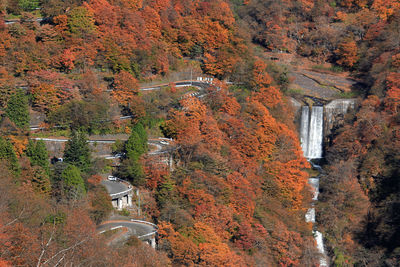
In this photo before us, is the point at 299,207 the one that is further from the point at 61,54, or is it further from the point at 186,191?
the point at 61,54

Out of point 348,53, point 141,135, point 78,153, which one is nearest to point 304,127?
point 348,53

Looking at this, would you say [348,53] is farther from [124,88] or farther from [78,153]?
[78,153]

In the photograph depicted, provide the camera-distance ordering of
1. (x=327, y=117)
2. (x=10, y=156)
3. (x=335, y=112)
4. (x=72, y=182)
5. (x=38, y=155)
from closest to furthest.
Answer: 1. (x=10, y=156)
2. (x=72, y=182)
3. (x=38, y=155)
4. (x=327, y=117)
5. (x=335, y=112)

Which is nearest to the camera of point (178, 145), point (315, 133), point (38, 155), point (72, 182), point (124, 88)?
point (72, 182)

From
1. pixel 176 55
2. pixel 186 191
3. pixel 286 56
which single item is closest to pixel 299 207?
pixel 186 191

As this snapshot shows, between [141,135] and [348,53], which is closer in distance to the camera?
[141,135]

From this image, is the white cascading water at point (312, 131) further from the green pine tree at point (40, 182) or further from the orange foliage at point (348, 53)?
the green pine tree at point (40, 182)

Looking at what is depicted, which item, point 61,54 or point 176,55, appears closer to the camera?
point 61,54
